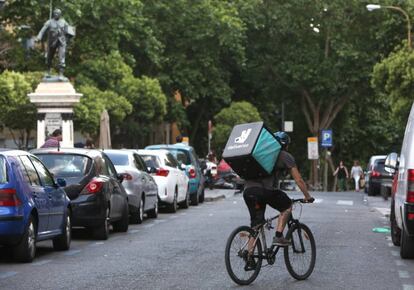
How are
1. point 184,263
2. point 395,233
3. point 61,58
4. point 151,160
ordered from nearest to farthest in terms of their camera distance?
point 184,263
point 395,233
point 151,160
point 61,58

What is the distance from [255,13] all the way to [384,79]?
59.1 ft

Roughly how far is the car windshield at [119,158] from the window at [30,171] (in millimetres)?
7463

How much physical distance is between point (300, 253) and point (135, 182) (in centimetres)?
964

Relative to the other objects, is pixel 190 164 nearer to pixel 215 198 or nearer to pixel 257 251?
pixel 215 198

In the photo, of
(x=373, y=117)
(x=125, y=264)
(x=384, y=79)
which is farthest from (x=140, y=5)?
A: (x=125, y=264)

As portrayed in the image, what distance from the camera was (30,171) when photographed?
1524 centimetres

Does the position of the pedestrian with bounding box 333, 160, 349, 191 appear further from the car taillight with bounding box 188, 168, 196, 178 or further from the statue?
the car taillight with bounding box 188, 168, 196, 178

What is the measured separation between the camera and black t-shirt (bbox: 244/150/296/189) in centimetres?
1247

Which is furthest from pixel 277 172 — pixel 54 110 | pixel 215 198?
pixel 215 198

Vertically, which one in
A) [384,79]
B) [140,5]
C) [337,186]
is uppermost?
[140,5]

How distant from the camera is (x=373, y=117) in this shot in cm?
6988

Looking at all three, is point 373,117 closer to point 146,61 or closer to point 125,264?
point 146,61

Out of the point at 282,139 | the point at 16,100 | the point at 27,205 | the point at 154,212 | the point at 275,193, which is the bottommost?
the point at 154,212

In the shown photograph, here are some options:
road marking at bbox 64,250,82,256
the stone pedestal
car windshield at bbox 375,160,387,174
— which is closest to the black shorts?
road marking at bbox 64,250,82,256
